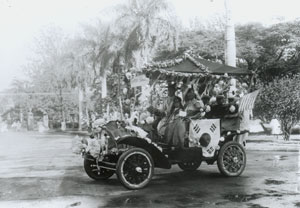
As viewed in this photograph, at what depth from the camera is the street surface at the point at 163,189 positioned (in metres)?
6.28

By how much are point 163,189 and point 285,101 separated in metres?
10.9

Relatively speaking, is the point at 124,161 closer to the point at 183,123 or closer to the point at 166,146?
the point at 166,146

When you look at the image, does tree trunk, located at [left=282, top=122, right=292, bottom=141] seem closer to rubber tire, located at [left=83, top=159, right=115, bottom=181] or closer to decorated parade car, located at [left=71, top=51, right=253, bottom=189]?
decorated parade car, located at [left=71, top=51, right=253, bottom=189]

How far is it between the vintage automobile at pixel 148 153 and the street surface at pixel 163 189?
26 centimetres

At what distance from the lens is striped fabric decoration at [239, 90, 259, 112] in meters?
8.75

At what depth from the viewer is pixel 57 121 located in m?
40.9

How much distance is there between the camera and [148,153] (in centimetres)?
752

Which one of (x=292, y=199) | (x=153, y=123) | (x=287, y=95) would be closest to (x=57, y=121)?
(x=287, y=95)

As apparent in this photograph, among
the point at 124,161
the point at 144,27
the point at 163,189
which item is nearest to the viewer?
the point at 124,161

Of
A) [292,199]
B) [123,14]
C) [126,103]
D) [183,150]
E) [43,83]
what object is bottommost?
[292,199]

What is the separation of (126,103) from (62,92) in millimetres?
28245

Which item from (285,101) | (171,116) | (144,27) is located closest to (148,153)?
(171,116)

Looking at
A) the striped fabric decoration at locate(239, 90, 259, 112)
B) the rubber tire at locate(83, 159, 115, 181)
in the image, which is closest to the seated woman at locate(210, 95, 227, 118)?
the striped fabric decoration at locate(239, 90, 259, 112)

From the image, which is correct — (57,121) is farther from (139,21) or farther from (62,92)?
(139,21)
